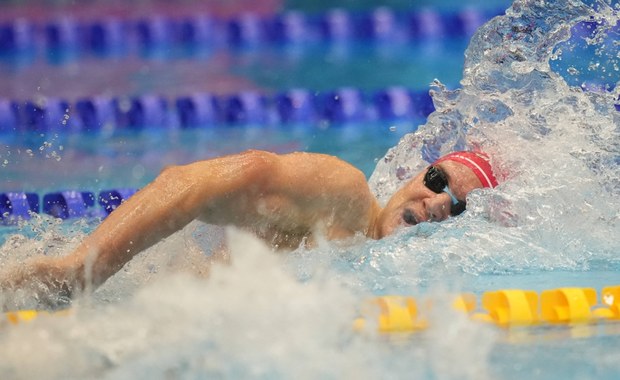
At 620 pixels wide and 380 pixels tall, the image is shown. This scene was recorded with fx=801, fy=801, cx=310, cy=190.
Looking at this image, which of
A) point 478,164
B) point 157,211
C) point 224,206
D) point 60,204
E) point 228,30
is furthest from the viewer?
point 228,30

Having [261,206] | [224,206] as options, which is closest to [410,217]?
[261,206]

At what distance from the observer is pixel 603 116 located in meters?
2.85

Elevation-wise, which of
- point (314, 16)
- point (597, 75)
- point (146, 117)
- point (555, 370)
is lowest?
point (555, 370)

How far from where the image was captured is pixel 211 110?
443 cm

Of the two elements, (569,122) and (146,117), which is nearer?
(569,122)

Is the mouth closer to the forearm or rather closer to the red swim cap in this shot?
the red swim cap

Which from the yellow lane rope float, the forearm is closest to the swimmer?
the forearm

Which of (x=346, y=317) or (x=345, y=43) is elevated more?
(x=345, y=43)

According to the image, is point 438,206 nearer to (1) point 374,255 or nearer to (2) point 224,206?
(1) point 374,255

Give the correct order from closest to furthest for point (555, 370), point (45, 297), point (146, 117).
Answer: point (555, 370)
point (45, 297)
point (146, 117)

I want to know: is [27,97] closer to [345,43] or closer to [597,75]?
[345,43]

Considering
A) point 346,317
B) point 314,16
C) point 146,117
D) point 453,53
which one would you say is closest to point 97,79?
point 146,117

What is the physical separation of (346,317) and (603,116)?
1.72 metres

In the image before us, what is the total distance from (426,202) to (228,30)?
2.92 metres
